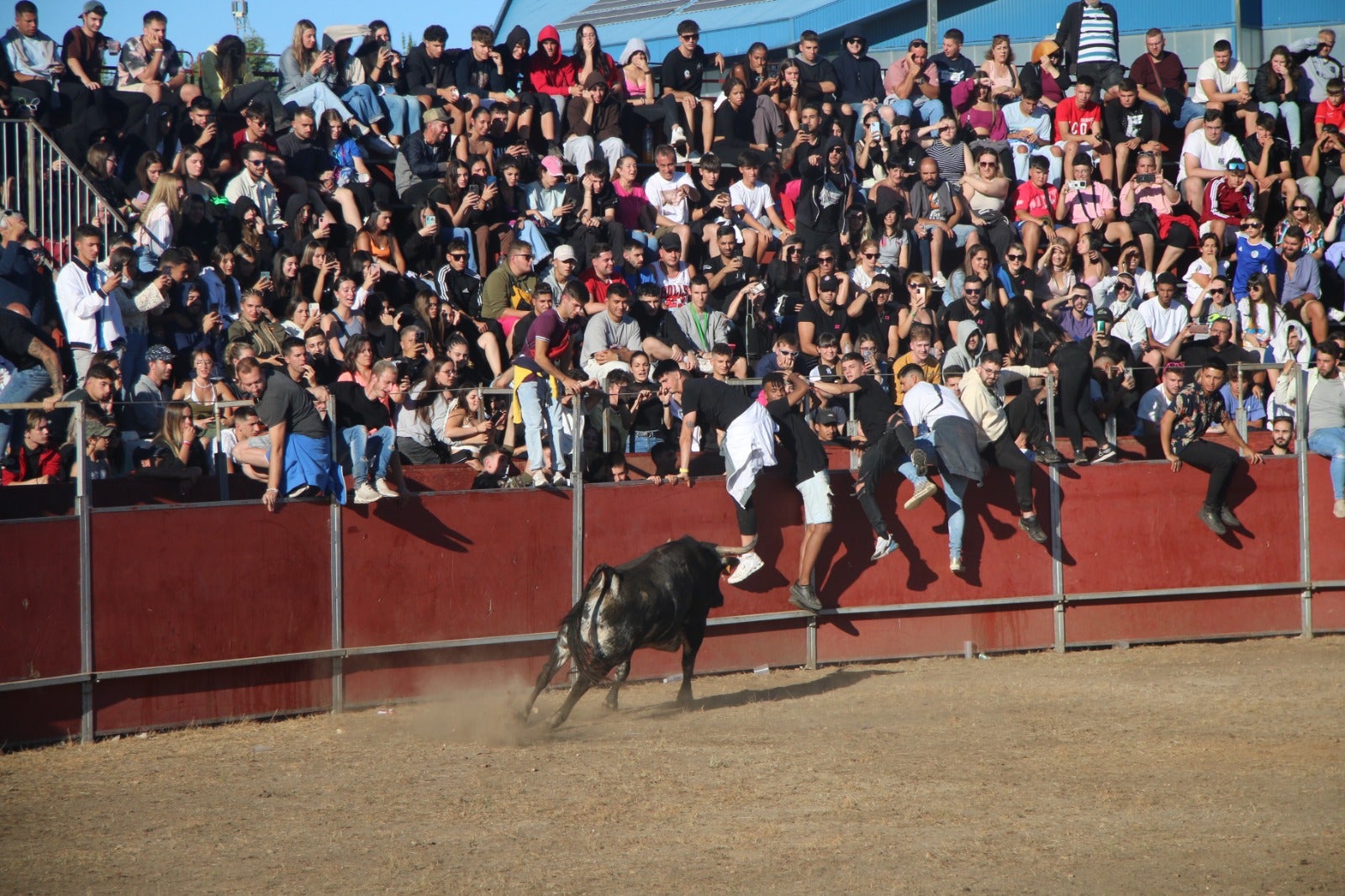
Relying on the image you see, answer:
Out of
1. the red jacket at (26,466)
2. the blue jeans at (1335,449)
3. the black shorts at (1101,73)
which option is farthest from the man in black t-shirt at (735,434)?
the black shorts at (1101,73)

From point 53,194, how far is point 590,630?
719cm

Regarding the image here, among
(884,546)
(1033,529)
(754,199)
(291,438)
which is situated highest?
(754,199)

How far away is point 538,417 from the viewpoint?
Answer: 1154 cm

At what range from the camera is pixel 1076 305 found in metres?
15.2

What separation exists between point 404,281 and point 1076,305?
690 centimetres

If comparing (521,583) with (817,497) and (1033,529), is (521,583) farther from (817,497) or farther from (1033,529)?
(1033,529)

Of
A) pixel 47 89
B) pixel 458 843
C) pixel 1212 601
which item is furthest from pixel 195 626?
pixel 1212 601

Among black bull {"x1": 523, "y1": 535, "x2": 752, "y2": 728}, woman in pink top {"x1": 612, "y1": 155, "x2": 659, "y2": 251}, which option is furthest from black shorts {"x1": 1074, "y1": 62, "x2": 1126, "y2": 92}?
black bull {"x1": 523, "y1": 535, "x2": 752, "y2": 728}

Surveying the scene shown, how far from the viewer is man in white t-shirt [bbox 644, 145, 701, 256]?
1577cm

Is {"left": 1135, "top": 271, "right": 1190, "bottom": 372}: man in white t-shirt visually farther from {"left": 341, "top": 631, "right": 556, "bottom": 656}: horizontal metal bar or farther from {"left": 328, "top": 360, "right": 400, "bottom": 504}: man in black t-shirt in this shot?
{"left": 328, "top": 360, "right": 400, "bottom": 504}: man in black t-shirt

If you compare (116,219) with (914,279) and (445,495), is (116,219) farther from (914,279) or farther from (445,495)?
(914,279)

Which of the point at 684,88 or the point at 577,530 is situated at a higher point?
the point at 684,88

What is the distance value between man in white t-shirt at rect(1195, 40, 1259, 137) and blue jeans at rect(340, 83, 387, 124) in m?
10.5

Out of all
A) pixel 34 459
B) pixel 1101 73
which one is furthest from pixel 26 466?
pixel 1101 73
